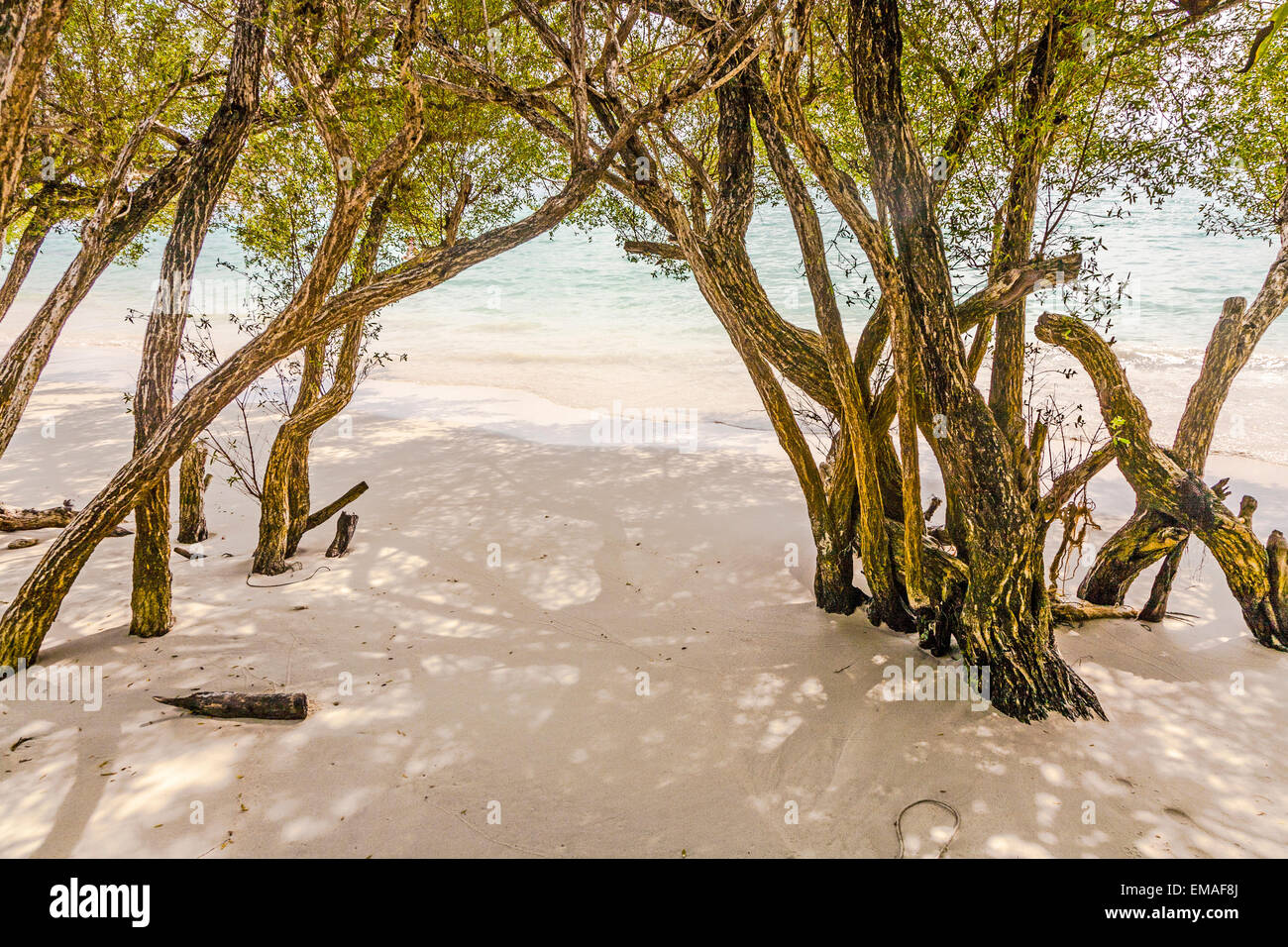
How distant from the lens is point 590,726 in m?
4.90

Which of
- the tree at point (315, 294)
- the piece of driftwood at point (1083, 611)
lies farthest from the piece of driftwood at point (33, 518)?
the piece of driftwood at point (1083, 611)

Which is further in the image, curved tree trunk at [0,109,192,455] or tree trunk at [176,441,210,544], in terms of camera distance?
tree trunk at [176,441,210,544]

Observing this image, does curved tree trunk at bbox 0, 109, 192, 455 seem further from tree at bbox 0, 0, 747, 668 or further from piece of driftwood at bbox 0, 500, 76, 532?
piece of driftwood at bbox 0, 500, 76, 532

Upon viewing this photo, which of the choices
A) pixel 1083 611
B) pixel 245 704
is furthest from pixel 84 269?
pixel 1083 611

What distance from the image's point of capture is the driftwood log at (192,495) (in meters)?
7.63

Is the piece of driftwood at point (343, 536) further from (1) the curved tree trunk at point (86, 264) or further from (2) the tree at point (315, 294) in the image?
(1) the curved tree trunk at point (86, 264)

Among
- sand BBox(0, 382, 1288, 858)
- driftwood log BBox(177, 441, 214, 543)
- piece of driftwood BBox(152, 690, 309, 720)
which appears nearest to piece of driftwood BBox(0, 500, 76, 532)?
sand BBox(0, 382, 1288, 858)

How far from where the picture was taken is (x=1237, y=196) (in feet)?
22.5

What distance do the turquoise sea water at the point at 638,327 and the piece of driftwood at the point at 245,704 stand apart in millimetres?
8510

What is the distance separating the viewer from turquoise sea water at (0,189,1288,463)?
17.0 metres

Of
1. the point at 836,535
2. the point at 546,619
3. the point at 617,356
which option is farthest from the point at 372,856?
the point at 617,356

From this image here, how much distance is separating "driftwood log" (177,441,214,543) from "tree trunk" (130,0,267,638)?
2.29 m

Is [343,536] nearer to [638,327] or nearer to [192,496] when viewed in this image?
[192,496]

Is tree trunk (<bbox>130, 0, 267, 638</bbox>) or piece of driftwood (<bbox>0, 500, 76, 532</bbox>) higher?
tree trunk (<bbox>130, 0, 267, 638</bbox>)
